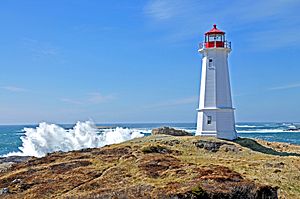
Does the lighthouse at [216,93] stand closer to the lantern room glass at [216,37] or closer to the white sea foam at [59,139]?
the lantern room glass at [216,37]

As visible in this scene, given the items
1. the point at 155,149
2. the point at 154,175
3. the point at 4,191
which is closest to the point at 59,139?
the point at 155,149

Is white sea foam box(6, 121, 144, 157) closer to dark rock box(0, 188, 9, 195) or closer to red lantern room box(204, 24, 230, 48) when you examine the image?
red lantern room box(204, 24, 230, 48)

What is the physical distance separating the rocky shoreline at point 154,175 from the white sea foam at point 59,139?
31.5 m

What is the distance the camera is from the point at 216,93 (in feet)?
92.1

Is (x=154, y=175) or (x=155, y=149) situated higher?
(x=155, y=149)

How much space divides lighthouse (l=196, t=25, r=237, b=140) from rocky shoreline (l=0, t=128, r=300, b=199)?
403 cm

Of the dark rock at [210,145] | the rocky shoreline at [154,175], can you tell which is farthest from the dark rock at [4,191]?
the dark rock at [210,145]

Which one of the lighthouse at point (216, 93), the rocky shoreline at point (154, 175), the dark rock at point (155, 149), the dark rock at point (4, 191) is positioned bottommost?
the dark rock at point (4, 191)

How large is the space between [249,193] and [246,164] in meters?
5.32

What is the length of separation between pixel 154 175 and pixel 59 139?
4068 centimetres

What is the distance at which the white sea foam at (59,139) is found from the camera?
54.3m

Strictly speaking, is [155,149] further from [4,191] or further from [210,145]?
[4,191]

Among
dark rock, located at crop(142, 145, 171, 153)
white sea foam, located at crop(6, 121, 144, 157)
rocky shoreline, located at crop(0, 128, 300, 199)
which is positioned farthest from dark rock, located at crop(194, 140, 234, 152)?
white sea foam, located at crop(6, 121, 144, 157)

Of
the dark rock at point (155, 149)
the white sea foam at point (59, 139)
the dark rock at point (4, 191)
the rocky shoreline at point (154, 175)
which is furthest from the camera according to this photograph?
the white sea foam at point (59, 139)
